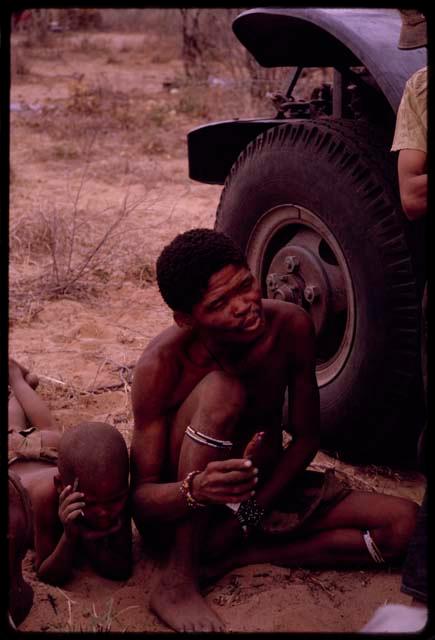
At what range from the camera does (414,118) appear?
2.37 metres

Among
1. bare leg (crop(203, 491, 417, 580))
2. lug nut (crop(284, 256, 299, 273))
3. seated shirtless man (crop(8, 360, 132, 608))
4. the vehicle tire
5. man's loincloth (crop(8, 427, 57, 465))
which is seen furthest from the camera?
lug nut (crop(284, 256, 299, 273))

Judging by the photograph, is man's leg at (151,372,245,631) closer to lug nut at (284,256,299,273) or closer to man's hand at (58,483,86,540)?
man's hand at (58,483,86,540)

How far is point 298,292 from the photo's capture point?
320 centimetres

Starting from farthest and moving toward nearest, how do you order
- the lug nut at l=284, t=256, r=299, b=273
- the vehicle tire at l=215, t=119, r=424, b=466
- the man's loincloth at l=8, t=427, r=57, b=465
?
the lug nut at l=284, t=256, r=299, b=273, the man's loincloth at l=8, t=427, r=57, b=465, the vehicle tire at l=215, t=119, r=424, b=466

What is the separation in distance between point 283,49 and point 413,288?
1.23 metres

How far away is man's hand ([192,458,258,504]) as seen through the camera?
2.18m

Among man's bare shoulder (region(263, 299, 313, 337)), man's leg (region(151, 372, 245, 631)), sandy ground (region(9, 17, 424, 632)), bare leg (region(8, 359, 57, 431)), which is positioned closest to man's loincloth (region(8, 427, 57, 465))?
bare leg (region(8, 359, 57, 431))

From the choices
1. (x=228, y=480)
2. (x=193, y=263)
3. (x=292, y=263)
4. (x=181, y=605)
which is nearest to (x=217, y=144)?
(x=292, y=263)

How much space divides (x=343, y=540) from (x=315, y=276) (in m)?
0.99

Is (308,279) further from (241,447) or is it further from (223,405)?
(223,405)

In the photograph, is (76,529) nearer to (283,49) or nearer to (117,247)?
(283,49)

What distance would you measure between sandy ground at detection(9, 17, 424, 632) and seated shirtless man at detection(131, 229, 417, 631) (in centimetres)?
9

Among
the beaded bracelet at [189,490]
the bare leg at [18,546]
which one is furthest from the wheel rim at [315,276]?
the bare leg at [18,546]

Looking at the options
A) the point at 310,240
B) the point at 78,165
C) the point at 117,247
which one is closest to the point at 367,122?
the point at 310,240
